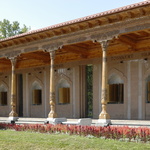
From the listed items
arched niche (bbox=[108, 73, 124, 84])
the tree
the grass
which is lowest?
the grass

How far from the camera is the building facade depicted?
448 inches

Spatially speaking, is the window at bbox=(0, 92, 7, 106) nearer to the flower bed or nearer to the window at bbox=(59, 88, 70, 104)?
the window at bbox=(59, 88, 70, 104)

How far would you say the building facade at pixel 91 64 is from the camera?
11383mm

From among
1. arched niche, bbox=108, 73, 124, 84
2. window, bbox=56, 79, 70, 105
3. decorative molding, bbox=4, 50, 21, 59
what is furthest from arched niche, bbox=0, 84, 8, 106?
arched niche, bbox=108, 73, 124, 84

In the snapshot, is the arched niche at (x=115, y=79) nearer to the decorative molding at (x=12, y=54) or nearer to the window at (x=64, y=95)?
the window at (x=64, y=95)

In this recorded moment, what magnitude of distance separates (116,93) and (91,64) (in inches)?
95.5

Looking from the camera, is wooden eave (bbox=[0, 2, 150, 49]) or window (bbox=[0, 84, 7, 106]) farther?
window (bbox=[0, 84, 7, 106])

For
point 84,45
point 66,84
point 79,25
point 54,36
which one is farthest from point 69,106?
point 79,25

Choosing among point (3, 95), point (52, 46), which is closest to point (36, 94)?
point (3, 95)

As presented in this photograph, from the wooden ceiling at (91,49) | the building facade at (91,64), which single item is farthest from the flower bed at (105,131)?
the wooden ceiling at (91,49)

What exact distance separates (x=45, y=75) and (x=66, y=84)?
6.37 feet

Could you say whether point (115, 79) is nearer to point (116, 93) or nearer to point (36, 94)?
point (116, 93)

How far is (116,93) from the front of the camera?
15.0m

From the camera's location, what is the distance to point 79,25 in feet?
40.0
